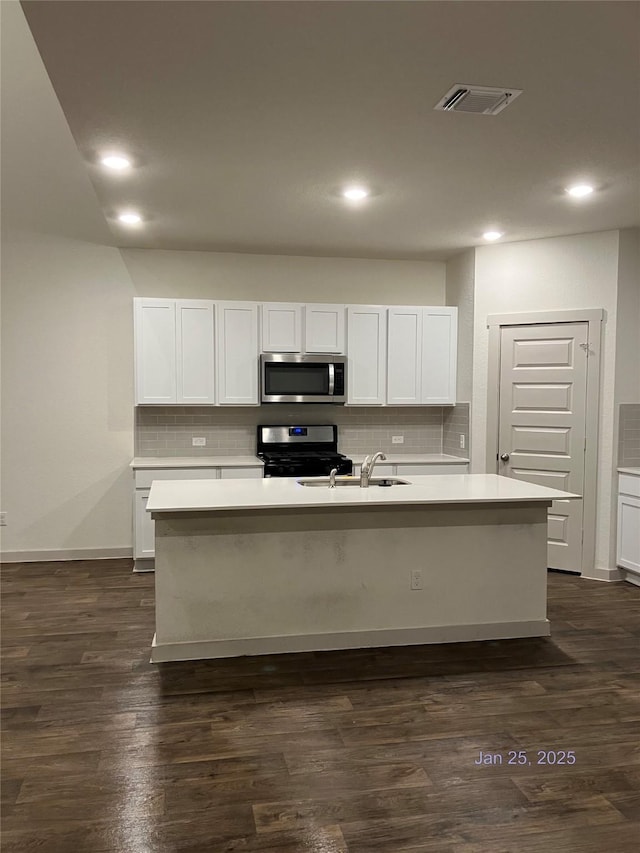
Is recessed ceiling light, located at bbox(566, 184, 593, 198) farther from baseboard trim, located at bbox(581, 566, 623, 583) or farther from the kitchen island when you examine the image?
baseboard trim, located at bbox(581, 566, 623, 583)

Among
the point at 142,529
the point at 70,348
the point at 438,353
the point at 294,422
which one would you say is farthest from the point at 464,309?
the point at 70,348

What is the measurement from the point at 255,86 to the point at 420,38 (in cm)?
74

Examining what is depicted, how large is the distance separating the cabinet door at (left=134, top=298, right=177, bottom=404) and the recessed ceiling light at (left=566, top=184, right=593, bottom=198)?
3.15 meters

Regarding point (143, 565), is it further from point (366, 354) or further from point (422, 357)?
point (422, 357)

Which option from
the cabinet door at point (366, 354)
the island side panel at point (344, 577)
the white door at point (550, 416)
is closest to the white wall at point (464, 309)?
the white door at point (550, 416)

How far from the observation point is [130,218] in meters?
4.86

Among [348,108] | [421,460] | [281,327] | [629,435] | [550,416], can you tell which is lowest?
[421,460]

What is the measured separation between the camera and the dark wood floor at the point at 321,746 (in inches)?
86.0

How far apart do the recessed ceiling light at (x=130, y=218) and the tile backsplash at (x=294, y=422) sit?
1.64 m

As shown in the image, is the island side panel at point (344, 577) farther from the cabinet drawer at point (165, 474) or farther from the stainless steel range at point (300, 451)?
the cabinet drawer at point (165, 474)

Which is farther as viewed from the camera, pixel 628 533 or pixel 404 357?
pixel 404 357

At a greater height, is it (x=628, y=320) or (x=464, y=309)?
(x=464, y=309)

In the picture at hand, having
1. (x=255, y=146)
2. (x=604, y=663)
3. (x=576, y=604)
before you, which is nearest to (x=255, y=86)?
(x=255, y=146)

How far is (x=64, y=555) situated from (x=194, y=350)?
6.99 ft
